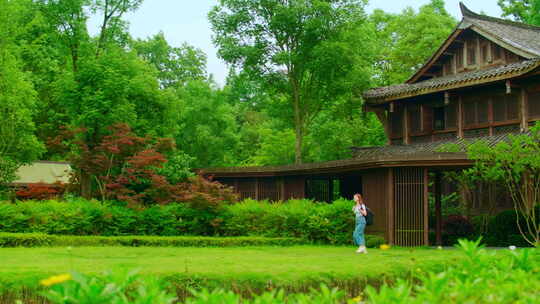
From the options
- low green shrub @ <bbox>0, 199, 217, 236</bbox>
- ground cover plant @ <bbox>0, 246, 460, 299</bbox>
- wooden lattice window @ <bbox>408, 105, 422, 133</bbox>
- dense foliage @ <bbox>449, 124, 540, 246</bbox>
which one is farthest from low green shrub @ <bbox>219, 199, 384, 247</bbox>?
wooden lattice window @ <bbox>408, 105, 422, 133</bbox>

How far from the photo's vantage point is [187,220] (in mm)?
23562

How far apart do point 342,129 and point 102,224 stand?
16.1 m

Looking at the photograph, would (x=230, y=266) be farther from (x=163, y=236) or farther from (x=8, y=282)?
(x=163, y=236)

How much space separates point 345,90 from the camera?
32906 mm

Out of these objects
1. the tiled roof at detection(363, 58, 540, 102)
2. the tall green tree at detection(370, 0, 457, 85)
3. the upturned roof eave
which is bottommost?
the upturned roof eave

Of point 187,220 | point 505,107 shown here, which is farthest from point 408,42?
point 187,220

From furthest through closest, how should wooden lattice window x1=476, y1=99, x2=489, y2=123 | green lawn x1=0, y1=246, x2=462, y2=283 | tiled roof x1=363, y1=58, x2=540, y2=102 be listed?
wooden lattice window x1=476, y1=99, x2=489, y2=123
tiled roof x1=363, y1=58, x2=540, y2=102
green lawn x1=0, y1=246, x2=462, y2=283

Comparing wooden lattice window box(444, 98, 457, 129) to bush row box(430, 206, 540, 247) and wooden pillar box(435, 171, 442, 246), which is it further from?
wooden pillar box(435, 171, 442, 246)

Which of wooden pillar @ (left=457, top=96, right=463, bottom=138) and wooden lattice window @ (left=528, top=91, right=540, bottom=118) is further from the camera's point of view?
wooden pillar @ (left=457, top=96, right=463, bottom=138)

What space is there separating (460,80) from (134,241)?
491 inches

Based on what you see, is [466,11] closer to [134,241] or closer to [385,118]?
[385,118]

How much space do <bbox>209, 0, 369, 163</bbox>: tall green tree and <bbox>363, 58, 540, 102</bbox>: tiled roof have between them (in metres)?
3.14

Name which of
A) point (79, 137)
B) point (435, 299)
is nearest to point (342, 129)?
point (79, 137)

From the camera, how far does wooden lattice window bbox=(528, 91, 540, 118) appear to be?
23766 mm
